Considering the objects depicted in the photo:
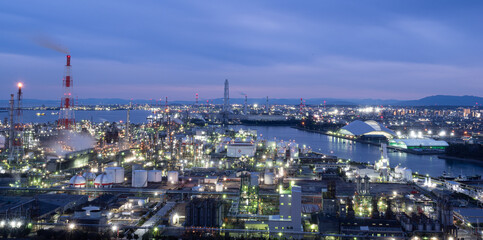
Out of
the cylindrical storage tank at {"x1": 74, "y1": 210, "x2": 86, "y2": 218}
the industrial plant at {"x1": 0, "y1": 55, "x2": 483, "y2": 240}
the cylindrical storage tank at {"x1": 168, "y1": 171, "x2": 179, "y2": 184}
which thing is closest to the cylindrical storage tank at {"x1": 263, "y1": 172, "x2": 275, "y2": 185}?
the industrial plant at {"x1": 0, "y1": 55, "x2": 483, "y2": 240}

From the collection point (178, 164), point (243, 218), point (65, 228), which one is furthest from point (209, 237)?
point (178, 164)

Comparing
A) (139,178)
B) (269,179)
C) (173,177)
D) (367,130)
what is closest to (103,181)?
(139,178)

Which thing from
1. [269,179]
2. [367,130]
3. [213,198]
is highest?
[367,130]

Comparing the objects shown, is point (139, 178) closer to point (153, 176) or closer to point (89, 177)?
point (153, 176)

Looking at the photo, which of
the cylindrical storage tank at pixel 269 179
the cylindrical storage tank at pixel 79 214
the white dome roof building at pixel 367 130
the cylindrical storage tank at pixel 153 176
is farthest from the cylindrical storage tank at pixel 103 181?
the white dome roof building at pixel 367 130

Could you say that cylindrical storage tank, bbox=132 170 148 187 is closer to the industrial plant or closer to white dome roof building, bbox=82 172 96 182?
the industrial plant
